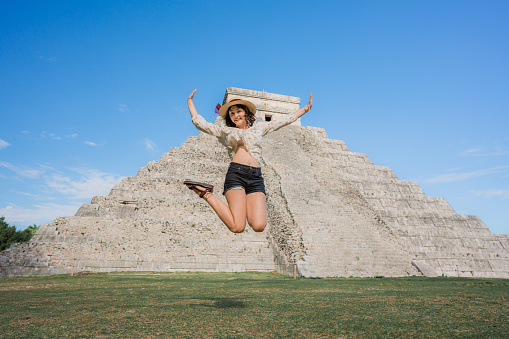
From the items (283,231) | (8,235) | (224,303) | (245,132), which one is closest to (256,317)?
(224,303)

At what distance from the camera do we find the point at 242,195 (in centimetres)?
418

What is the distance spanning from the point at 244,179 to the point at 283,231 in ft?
39.5

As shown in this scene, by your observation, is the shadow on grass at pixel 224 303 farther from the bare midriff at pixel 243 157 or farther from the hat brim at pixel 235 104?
the hat brim at pixel 235 104

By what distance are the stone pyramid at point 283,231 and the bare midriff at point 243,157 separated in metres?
9.29

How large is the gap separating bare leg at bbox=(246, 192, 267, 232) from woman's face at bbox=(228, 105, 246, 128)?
106 centimetres

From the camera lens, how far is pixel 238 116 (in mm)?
4645

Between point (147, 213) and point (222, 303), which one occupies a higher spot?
point (147, 213)

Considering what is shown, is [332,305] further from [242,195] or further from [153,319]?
[153,319]

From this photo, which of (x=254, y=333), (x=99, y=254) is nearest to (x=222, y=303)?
(x=254, y=333)

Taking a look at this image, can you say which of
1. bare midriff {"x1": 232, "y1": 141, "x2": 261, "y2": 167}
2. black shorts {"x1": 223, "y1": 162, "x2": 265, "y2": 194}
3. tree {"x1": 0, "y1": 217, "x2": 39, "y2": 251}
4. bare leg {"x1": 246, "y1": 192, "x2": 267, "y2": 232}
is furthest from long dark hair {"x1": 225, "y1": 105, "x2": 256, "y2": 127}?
tree {"x1": 0, "y1": 217, "x2": 39, "y2": 251}

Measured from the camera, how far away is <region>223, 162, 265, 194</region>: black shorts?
4195 mm

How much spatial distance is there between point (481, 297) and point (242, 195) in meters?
4.74

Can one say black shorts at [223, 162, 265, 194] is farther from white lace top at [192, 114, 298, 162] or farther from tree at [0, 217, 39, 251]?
tree at [0, 217, 39, 251]

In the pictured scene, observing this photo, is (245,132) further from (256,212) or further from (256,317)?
(256,317)
